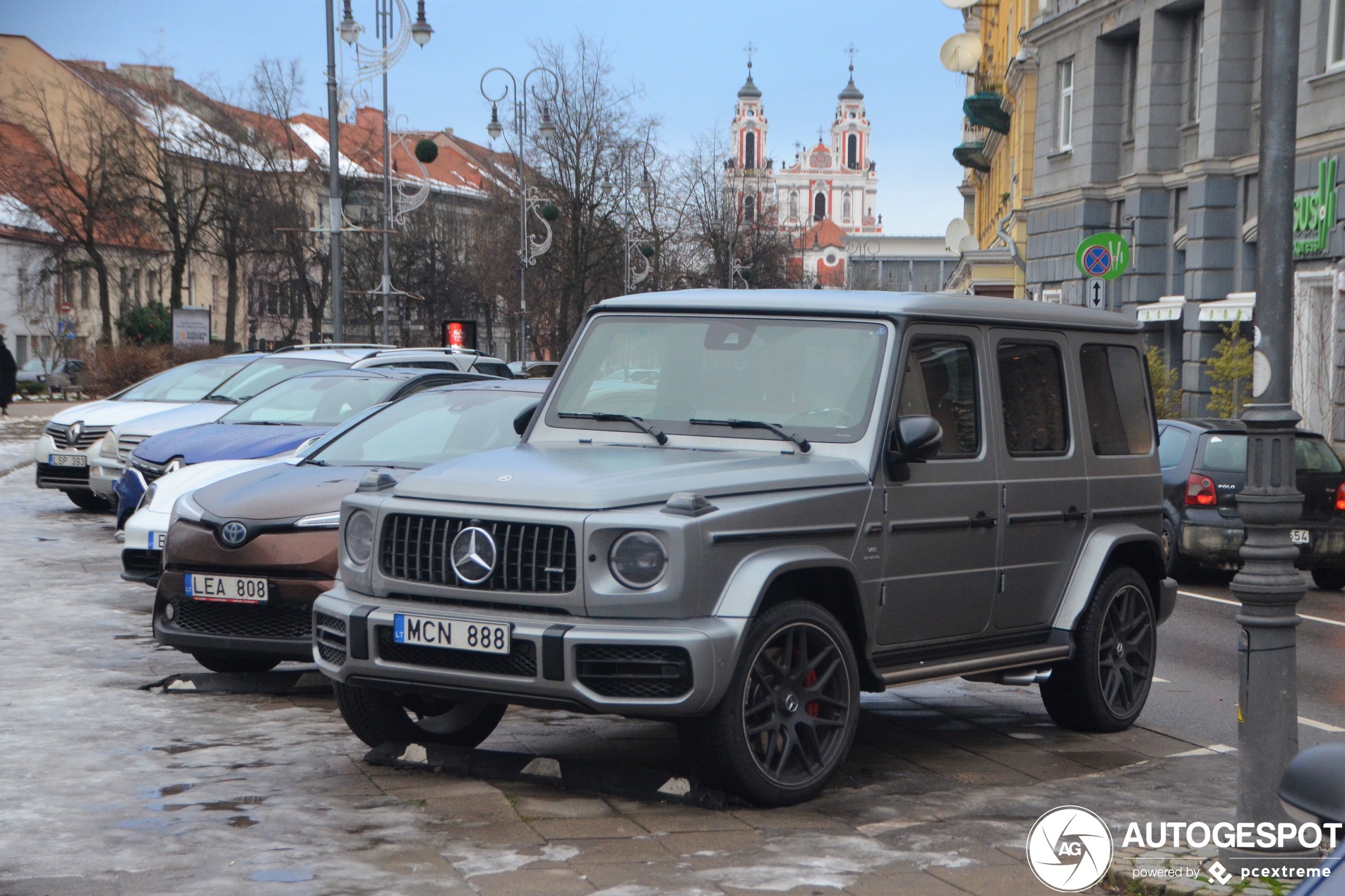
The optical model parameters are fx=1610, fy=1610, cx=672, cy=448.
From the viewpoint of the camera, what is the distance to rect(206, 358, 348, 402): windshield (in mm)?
17281

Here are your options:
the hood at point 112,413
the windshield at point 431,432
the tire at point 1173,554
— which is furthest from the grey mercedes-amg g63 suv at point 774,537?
the hood at point 112,413

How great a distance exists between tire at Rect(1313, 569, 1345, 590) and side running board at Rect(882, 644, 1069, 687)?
31.2ft

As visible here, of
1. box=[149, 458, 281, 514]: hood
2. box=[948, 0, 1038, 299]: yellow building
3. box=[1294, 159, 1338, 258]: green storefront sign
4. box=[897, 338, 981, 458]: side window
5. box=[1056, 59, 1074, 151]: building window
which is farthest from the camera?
box=[948, 0, 1038, 299]: yellow building

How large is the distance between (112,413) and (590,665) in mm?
14522

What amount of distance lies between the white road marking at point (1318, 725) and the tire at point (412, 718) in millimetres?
4192

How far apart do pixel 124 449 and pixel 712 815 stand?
40.8 ft

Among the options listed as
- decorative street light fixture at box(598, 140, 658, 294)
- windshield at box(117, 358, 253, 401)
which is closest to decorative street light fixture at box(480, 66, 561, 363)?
decorative street light fixture at box(598, 140, 658, 294)

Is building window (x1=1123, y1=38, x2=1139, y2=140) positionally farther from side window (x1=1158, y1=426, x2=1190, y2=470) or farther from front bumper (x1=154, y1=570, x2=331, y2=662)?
front bumper (x1=154, y1=570, x2=331, y2=662)

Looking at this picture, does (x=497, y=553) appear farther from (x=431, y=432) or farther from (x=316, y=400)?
(x=316, y=400)

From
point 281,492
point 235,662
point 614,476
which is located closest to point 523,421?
point 614,476

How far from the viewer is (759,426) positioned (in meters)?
6.55

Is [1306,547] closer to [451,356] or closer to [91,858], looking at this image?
[451,356]

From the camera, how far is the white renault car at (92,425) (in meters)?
18.2

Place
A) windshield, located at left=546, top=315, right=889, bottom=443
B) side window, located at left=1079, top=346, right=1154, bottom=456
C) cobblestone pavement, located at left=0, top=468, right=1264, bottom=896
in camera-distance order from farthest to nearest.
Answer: side window, located at left=1079, top=346, right=1154, bottom=456 < windshield, located at left=546, top=315, right=889, bottom=443 < cobblestone pavement, located at left=0, top=468, right=1264, bottom=896
